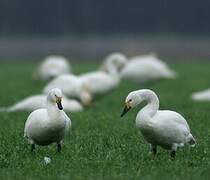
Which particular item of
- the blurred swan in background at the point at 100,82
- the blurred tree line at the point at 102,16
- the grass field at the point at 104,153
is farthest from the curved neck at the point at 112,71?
the blurred tree line at the point at 102,16

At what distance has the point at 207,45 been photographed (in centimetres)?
4847

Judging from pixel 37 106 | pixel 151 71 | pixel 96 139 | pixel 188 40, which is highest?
pixel 96 139

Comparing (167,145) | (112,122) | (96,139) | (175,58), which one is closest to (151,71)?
(112,122)

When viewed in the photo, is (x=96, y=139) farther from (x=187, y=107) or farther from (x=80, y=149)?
(x=187, y=107)

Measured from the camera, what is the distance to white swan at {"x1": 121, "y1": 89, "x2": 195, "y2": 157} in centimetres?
897

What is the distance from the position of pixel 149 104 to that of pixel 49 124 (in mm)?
1139

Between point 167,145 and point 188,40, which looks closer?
point 167,145

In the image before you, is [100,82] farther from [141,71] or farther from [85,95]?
[141,71]

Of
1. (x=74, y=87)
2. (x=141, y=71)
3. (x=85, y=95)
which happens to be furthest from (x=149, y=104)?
(x=141, y=71)

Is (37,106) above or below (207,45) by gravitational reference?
above

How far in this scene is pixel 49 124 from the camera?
930cm

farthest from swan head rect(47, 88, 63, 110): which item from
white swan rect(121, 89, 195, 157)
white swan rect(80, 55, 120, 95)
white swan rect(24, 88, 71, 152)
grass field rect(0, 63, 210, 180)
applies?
white swan rect(80, 55, 120, 95)

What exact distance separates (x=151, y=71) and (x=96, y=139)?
9.97m

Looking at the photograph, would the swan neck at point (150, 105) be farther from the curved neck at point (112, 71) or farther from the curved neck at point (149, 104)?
the curved neck at point (112, 71)
